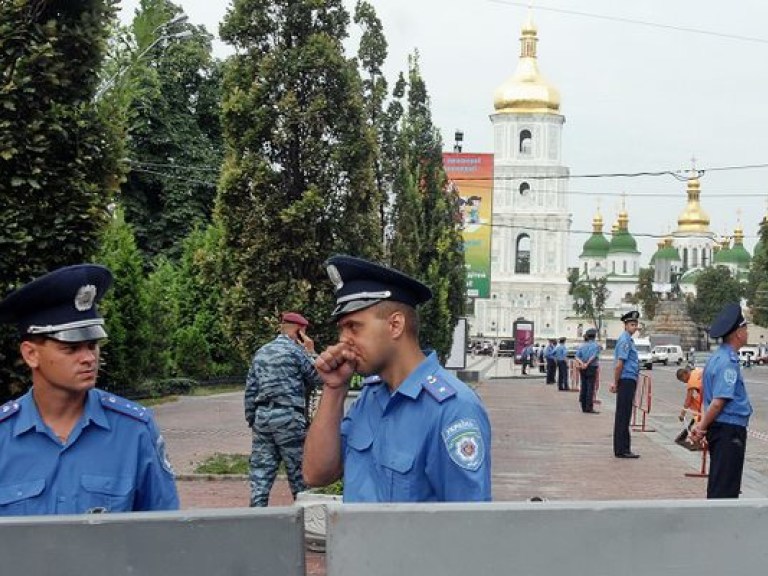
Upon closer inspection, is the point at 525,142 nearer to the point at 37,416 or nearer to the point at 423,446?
the point at 423,446

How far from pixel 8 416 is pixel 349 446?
0.94 m

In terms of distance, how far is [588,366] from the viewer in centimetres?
2556

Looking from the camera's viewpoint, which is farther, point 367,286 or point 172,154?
point 172,154

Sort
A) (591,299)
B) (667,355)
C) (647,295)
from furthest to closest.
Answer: (591,299)
(647,295)
(667,355)

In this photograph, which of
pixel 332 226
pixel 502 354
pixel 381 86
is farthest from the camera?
pixel 502 354

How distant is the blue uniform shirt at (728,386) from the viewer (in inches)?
352

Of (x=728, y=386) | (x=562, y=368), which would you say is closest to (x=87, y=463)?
(x=728, y=386)

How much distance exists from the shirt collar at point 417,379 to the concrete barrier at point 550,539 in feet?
2.41

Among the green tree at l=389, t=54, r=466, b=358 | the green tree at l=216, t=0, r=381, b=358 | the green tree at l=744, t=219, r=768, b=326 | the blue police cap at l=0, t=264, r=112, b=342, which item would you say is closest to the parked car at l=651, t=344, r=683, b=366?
the green tree at l=744, t=219, r=768, b=326

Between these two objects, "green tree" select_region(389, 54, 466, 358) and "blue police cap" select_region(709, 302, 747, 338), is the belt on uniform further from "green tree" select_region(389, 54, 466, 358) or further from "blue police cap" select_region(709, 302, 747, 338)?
"green tree" select_region(389, 54, 466, 358)

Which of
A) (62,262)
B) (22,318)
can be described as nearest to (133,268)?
(62,262)

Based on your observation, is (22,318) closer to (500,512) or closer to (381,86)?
(500,512)

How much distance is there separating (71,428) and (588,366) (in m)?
22.6

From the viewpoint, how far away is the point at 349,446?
3742mm
